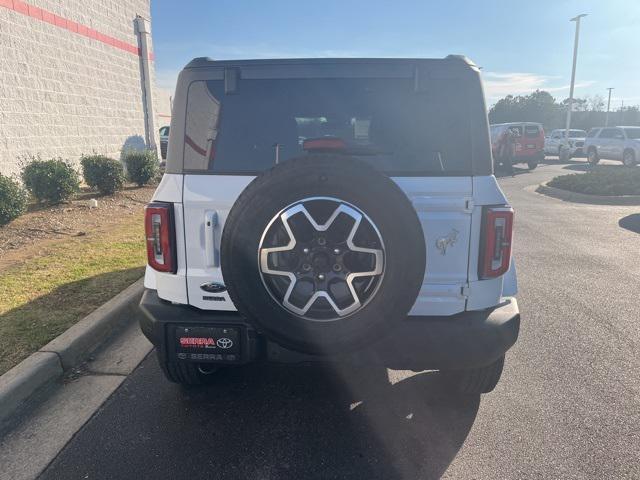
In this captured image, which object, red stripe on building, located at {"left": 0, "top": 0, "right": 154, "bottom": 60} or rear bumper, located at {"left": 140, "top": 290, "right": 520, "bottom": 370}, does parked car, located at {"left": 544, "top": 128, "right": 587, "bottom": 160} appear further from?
rear bumper, located at {"left": 140, "top": 290, "right": 520, "bottom": 370}

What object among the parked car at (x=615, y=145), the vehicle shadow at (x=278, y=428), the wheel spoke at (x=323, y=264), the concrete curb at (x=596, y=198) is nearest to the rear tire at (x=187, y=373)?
the vehicle shadow at (x=278, y=428)

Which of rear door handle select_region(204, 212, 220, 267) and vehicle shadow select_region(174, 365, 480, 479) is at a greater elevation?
rear door handle select_region(204, 212, 220, 267)

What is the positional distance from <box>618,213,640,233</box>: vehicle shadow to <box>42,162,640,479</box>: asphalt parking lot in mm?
5770

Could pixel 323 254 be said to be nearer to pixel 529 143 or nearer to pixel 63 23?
pixel 63 23

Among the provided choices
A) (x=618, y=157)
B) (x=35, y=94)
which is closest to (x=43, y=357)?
(x=35, y=94)

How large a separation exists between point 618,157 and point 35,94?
25.5 m

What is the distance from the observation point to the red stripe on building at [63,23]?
9617 mm

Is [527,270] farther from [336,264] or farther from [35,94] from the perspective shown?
[35,94]

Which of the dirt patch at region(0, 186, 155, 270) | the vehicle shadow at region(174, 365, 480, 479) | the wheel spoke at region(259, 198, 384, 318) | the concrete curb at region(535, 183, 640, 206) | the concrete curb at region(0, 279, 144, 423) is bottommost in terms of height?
the vehicle shadow at region(174, 365, 480, 479)

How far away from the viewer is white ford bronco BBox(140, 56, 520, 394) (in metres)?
2.31

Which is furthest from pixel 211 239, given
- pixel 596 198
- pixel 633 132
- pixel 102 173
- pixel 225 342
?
pixel 633 132

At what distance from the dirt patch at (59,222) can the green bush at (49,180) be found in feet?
0.75

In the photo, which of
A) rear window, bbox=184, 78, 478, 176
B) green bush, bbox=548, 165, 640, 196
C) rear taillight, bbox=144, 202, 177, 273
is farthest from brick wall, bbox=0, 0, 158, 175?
green bush, bbox=548, 165, 640, 196

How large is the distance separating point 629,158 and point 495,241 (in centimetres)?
2615
